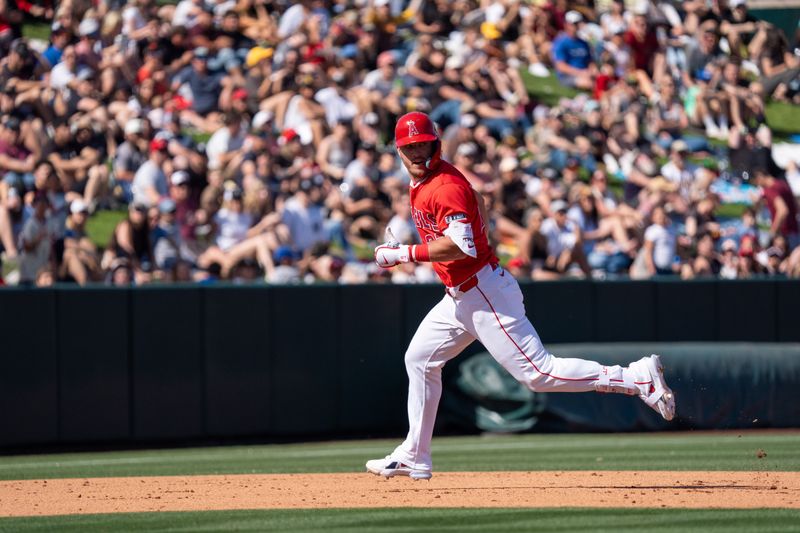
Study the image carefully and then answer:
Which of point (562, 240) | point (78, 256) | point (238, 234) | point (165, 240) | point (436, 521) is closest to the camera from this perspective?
point (436, 521)

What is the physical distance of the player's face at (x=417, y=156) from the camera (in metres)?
6.95

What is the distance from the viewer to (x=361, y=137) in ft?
50.1

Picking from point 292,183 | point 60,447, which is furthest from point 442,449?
point 292,183

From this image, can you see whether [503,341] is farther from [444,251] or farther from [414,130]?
[414,130]

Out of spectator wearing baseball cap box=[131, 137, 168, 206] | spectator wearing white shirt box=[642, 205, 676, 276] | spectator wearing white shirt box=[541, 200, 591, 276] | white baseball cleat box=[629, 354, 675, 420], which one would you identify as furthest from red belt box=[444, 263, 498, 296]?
spectator wearing white shirt box=[642, 205, 676, 276]

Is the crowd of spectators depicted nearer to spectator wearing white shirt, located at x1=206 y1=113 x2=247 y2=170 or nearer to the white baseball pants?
spectator wearing white shirt, located at x1=206 y1=113 x2=247 y2=170

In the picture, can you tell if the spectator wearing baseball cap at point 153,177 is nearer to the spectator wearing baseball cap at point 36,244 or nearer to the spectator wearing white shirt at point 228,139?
the spectator wearing white shirt at point 228,139

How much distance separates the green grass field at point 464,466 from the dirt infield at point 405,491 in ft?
0.88

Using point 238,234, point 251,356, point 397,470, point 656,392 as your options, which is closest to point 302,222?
point 238,234

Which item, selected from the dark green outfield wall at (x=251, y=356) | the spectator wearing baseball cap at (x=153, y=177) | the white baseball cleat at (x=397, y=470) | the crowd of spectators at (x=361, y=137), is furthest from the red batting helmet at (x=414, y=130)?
the spectator wearing baseball cap at (x=153, y=177)

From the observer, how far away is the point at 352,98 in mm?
15969

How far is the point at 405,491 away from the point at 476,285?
4.03ft

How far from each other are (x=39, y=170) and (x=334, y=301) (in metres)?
3.16

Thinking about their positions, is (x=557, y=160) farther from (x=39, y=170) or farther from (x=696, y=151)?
(x=39, y=170)
